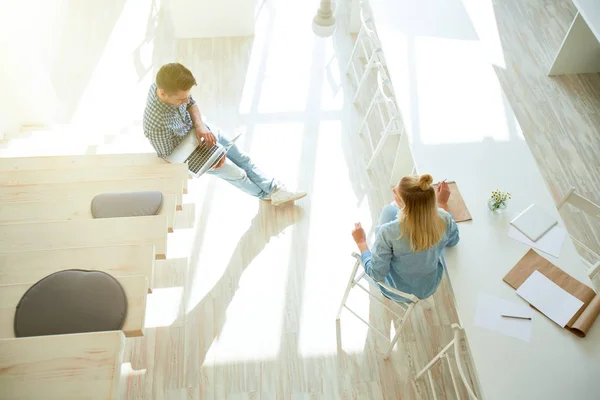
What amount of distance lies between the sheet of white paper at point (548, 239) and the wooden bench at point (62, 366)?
2062mm

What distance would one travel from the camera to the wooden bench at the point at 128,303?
2266mm

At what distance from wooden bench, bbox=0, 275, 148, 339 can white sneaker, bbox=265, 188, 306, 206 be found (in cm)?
152

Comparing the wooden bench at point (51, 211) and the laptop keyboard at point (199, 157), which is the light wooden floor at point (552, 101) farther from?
the wooden bench at point (51, 211)

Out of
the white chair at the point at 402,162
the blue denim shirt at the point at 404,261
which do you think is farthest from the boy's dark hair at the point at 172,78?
the white chair at the point at 402,162

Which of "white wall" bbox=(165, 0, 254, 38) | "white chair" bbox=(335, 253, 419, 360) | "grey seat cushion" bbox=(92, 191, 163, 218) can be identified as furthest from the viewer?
"white wall" bbox=(165, 0, 254, 38)

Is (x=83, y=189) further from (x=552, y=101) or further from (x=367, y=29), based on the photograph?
(x=552, y=101)

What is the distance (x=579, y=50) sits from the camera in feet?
15.1

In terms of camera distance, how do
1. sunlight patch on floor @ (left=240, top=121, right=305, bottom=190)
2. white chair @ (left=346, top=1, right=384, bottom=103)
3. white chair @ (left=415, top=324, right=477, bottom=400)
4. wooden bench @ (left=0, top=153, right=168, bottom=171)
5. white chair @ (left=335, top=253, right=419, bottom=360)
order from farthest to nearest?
white chair @ (left=346, top=1, right=384, bottom=103) < sunlight patch on floor @ (left=240, top=121, right=305, bottom=190) < wooden bench @ (left=0, top=153, right=168, bottom=171) < white chair @ (left=335, top=253, right=419, bottom=360) < white chair @ (left=415, top=324, right=477, bottom=400)

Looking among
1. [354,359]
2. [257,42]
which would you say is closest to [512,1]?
[257,42]

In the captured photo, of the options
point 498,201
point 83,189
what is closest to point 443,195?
point 498,201

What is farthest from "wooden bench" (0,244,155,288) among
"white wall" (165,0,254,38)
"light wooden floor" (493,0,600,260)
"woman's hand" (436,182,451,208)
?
"light wooden floor" (493,0,600,260)

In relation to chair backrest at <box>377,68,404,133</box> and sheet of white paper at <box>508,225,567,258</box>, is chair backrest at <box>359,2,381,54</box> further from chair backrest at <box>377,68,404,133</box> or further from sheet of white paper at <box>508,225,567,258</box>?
sheet of white paper at <box>508,225,567,258</box>

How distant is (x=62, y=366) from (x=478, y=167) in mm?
2410

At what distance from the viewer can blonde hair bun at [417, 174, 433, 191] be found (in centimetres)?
226
